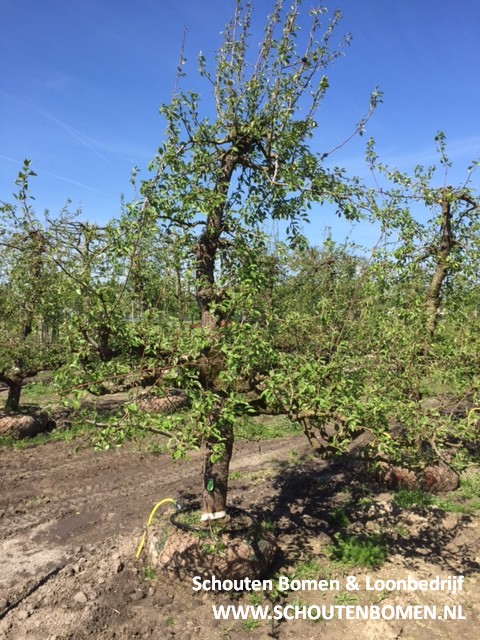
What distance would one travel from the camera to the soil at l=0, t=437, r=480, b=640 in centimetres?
580

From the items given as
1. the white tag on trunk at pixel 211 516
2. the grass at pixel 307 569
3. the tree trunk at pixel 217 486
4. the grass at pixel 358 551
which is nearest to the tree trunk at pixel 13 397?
the tree trunk at pixel 217 486

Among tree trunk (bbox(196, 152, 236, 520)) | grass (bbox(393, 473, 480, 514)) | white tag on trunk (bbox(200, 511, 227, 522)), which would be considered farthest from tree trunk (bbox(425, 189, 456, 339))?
white tag on trunk (bbox(200, 511, 227, 522))

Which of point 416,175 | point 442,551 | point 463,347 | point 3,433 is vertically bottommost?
point 442,551

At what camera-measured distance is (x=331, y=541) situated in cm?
786

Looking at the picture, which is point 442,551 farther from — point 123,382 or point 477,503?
point 123,382

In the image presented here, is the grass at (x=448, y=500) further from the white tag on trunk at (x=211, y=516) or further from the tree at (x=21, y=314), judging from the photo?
the tree at (x=21, y=314)

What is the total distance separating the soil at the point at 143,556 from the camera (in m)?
5.80

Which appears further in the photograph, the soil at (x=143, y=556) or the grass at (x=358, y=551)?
the grass at (x=358, y=551)

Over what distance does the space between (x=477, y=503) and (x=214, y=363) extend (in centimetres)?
703

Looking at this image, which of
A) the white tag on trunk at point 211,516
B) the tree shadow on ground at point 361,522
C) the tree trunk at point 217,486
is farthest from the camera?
the tree shadow on ground at point 361,522

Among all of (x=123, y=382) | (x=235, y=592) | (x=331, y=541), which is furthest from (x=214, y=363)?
(x=331, y=541)

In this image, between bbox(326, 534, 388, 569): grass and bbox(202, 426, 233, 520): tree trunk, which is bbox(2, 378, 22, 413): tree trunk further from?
bbox(326, 534, 388, 569): grass

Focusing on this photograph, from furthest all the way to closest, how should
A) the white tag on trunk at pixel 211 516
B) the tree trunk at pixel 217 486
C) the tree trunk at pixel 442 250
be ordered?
the tree trunk at pixel 442 250
the tree trunk at pixel 217 486
the white tag on trunk at pixel 211 516

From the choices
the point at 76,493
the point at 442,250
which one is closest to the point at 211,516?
the point at 76,493
